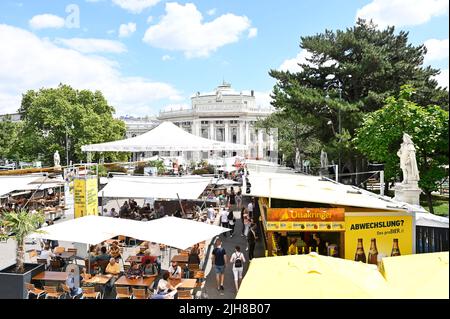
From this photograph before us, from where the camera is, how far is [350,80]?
94.1 feet

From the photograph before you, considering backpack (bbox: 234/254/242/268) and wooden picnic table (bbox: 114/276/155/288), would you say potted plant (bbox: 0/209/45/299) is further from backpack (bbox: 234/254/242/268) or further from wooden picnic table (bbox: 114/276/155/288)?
backpack (bbox: 234/254/242/268)

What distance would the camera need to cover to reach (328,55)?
28.6m

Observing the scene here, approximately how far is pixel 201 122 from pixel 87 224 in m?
93.7

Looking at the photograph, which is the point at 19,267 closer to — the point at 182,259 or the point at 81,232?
the point at 81,232

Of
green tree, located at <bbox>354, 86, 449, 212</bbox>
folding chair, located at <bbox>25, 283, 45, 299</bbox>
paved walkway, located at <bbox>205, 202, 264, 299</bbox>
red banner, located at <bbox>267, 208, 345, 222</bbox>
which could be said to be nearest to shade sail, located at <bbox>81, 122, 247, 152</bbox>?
paved walkway, located at <bbox>205, 202, 264, 299</bbox>

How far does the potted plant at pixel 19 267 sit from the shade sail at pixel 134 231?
13.9 inches

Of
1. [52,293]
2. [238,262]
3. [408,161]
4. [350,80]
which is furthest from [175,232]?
[350,80]

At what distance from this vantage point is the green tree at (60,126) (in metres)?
47.6

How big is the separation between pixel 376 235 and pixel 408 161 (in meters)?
5.48

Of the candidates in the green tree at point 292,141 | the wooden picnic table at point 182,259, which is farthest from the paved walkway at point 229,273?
the green tree at point 292,141

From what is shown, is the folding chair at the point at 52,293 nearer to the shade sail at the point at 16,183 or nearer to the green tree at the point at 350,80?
the shade sail at the point at 16,183

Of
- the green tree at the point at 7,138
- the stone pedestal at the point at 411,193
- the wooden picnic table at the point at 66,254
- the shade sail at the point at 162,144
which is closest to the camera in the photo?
the wooden picnic table at the point at 66,254

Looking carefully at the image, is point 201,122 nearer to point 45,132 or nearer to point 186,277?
point 45,132

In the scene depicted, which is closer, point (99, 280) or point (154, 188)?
point (99, 280)
